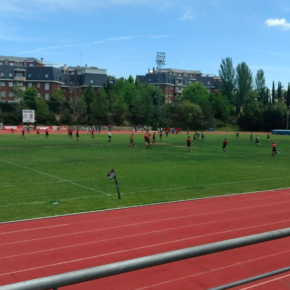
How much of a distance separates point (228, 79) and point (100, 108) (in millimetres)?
42316

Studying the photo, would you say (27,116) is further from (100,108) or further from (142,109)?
(142,109)

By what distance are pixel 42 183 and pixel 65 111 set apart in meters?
74.5

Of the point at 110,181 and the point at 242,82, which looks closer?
the point at 110,181

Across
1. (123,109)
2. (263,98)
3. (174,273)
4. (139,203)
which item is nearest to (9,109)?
(123,109)

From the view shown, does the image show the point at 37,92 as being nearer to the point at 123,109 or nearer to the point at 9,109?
the point at 9,109

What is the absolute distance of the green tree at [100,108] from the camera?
91562mm

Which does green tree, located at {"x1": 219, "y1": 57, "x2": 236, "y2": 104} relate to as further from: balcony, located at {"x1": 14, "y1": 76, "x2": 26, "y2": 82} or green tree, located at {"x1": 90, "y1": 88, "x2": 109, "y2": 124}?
balcony, located at {"x1": 14, "y1": 76, "x2": 26, "y2": 82}

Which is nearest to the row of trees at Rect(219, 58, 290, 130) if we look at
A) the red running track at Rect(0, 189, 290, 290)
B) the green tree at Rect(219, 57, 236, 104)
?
the green tree at Rect(219, 57, 236, 104)

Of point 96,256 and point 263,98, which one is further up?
point 263,98

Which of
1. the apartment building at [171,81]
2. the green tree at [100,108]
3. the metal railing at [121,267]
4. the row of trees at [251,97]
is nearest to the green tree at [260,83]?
the row of trees at [251,97]

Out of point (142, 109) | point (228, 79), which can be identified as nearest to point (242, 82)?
point (228, 79)

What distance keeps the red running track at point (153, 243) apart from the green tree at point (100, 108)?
7969cm

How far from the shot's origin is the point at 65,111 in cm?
8975

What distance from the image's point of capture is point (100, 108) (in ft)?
301
